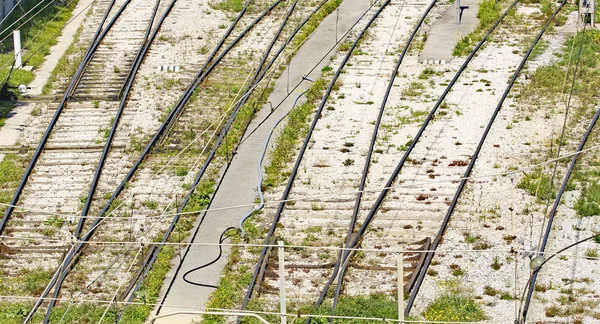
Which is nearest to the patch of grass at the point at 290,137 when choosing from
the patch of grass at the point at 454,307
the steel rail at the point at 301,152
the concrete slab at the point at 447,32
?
the steel rail at the point at 301,152

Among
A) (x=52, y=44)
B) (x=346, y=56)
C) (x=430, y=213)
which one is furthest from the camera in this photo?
(x=52, y=44)

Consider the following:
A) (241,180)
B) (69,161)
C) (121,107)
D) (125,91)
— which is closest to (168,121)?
(121,107)

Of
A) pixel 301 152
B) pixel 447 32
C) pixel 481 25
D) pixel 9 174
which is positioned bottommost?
pixel 9 174

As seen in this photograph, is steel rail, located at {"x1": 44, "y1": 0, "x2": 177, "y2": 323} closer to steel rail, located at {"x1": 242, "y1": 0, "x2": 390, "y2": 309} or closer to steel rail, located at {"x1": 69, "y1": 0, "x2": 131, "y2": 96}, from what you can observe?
steel rail, located at {"x1": 69, "y1": 0, "x2": 131, "y2": 96}

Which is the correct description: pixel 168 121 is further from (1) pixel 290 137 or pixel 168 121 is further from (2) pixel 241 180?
(2) pixel 241 180

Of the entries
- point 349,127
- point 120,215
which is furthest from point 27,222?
point 349,127

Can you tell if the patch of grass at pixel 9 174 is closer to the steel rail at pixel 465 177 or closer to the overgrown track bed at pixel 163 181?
the overgrown track bed at pixel 163 181

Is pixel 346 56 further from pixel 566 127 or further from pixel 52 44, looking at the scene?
pixel 52 44
